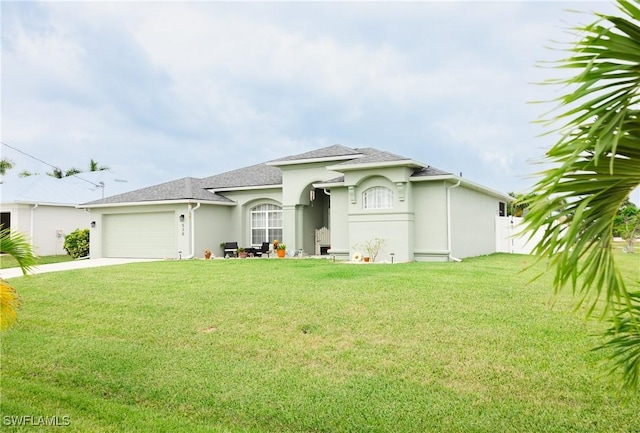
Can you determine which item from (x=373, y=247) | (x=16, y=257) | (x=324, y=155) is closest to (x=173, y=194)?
(x=324, y=155)

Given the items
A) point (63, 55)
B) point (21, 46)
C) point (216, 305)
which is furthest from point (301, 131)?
point (216, 305)

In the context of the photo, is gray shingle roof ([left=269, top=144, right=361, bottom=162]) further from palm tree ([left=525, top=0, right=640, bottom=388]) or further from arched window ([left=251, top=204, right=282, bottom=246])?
palm tree ([left=525, top=0, right=640, bottom=388])

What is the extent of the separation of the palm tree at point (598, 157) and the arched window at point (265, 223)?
2189 cm

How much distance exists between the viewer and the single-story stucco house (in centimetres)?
1811

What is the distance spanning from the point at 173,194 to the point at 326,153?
25.6 ft

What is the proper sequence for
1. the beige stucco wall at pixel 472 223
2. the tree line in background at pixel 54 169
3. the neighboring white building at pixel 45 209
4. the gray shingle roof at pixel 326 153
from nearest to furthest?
1. the beige stucco wall at pixel 472 223
2. the gray shingle roof at pixel 326 153
3. the neighboring white building at pixel 45 209
4. the tree line in background at pixel 54 169

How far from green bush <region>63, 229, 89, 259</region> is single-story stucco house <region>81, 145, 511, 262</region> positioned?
115 cm

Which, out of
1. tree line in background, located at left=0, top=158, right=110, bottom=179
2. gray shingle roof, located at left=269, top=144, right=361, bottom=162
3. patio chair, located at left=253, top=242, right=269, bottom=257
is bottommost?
patio chair, located at left=253, top=242, right=269, bottom=257

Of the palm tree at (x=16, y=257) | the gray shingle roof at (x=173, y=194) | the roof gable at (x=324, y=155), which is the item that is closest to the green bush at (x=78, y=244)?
the gray shingle roof at (x=173, y=194)

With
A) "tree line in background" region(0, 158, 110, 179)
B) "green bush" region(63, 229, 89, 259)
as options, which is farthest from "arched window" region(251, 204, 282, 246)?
"tree line in background" region(0, 158, 110, 179)

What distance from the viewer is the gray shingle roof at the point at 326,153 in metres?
21.8

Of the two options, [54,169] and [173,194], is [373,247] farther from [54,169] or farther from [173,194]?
[54,169]

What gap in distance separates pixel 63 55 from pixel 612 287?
22.6 m

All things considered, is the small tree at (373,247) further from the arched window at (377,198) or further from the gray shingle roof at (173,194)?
the gray shingle roof at (173,194)
